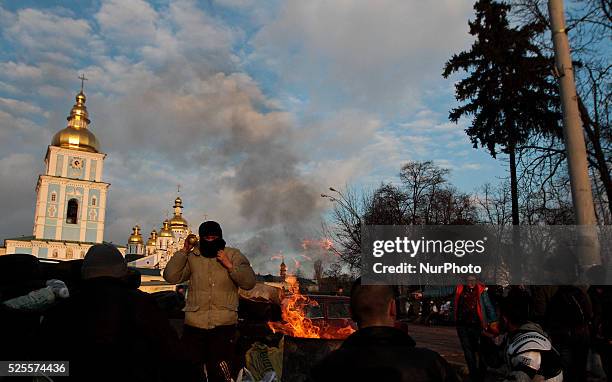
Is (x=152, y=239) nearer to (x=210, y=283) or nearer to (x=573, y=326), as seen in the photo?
(x=210, y=283)

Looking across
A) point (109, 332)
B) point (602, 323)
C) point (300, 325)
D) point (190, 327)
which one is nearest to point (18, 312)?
point (109, 332)

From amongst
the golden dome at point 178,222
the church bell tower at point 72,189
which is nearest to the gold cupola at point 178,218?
the golden dome at point 178,222

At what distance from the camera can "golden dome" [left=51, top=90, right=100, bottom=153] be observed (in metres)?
72.9

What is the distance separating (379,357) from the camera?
90.8 inches

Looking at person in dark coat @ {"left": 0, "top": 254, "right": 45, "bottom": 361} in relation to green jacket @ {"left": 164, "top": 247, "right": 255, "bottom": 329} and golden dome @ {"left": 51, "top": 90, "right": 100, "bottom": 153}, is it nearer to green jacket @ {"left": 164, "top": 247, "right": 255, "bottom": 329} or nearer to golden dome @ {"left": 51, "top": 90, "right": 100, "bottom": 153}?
green jacket @ {"left": 164, "top": 247, "right": 255, "bottom": 329}

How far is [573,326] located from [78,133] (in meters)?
78.3

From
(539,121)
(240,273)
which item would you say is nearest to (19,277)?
(240,273)

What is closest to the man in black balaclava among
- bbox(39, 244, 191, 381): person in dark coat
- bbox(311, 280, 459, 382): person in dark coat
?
bbox(39, 244, 191, 381): person in dark coat

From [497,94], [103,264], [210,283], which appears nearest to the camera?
[103,264]

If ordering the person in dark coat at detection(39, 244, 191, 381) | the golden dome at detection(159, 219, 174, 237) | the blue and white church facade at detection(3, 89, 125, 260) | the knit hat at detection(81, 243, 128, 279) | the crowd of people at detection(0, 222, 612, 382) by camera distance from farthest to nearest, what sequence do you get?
the golden dome at detection(159, 219, 174, 237) → the blue and white church facade at detection(3, 89, 125, 260) → the knit hat at detection(81, 243, 128, 279) → the person in dark coat at detection(39, 244, 191, 381) → the crowd of people at detection(0, 222, 612, 382)

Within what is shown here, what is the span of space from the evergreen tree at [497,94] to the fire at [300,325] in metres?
10.4

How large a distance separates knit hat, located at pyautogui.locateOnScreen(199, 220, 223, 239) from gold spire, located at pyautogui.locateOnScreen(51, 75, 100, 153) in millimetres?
75371

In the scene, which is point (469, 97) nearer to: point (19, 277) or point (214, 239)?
point (214, 239)

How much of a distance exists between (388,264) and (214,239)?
2609 centimetres
